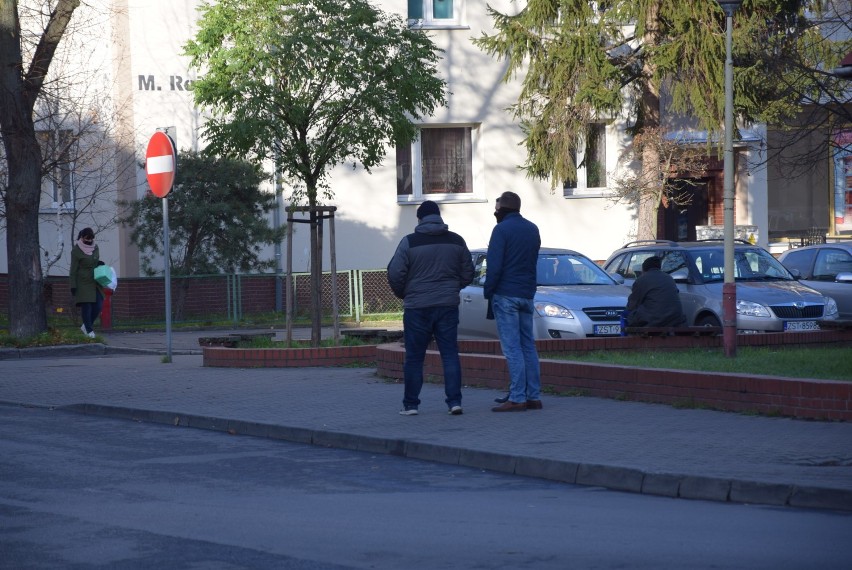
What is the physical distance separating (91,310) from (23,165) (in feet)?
11.0

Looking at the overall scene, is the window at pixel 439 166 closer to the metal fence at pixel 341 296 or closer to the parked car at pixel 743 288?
the metal fence at pixel 341 296

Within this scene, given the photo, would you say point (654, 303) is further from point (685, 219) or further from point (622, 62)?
point (685, 219)

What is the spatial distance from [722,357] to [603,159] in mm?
17775

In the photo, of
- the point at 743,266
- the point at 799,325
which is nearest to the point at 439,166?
the point at 743,266

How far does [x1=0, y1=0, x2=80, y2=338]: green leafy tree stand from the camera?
19.3 metres

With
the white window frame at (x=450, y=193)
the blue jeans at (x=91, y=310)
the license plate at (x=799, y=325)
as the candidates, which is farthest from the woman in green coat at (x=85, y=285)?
the license plate at (x=799, y=325)

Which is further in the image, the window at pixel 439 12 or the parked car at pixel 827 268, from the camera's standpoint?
the window at pixel 439 12

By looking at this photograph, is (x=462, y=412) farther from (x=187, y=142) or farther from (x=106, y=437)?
(x=187, y=142)

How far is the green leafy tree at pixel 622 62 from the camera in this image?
26344mm

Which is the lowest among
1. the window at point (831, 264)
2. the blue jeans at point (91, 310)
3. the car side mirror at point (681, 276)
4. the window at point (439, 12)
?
the blue jeans at point (91, 310)

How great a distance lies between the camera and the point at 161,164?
16.3 meters

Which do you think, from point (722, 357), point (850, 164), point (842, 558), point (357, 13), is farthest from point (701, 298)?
point (850, 164)

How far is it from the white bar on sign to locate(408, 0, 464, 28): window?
14470 mm

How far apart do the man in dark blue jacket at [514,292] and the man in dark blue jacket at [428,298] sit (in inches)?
13.3
